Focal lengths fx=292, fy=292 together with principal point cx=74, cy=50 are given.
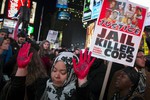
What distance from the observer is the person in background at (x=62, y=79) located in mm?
3334

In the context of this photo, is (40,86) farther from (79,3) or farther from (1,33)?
(79,3)

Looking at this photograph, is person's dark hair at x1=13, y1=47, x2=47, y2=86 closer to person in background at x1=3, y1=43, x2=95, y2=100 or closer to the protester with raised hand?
person in background at x1=3, y1=43, x2=95, y2=100

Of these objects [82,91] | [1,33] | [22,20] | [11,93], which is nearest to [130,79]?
[82,91]

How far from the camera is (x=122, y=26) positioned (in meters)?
4.79

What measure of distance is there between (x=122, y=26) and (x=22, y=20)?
920cm

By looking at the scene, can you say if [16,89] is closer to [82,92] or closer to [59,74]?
[59,74]

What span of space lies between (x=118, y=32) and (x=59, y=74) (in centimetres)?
163

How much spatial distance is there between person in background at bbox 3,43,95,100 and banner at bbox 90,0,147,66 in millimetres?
1070

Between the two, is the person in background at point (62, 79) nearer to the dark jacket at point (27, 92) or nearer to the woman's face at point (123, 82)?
the dark jacket at point (27, 92)

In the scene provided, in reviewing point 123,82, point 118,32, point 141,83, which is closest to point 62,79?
point 123,82

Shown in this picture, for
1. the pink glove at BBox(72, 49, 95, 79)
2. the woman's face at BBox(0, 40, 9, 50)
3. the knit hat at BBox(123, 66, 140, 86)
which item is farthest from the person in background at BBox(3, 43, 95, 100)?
the woman's face at BBox(0, 40, 9, 50)

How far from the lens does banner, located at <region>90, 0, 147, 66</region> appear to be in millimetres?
4625

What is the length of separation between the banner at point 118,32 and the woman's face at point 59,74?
111cm

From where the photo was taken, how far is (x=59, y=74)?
11.5 ft
